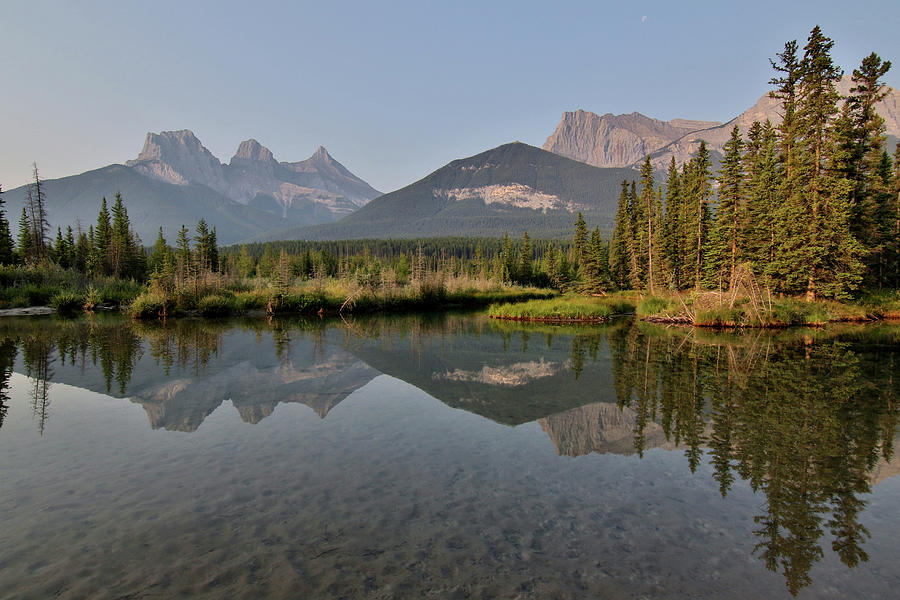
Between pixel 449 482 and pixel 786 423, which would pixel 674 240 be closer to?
pixel 786 423

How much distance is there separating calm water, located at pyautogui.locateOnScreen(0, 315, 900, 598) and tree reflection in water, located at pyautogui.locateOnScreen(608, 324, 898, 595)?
0.05 meters

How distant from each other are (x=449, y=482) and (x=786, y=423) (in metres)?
7.10

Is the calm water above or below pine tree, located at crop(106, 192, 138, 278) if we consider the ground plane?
below

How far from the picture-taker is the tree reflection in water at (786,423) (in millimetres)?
5590

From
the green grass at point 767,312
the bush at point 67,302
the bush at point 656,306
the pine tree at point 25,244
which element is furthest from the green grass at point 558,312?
the pine tree at point 25,244

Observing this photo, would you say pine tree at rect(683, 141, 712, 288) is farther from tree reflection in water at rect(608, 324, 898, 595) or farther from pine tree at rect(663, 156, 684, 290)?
tree reflection in water at rect(608, 324, 898, 595)

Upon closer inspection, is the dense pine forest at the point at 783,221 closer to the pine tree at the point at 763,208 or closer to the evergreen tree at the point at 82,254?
the pine tree at the point at 763,208

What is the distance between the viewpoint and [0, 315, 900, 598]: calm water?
461 centimetres

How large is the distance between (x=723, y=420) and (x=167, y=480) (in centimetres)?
1002

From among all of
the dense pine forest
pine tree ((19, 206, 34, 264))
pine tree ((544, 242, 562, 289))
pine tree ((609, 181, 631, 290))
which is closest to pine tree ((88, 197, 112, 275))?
the dense pine forest

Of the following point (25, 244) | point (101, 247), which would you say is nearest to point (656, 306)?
point (101, 247)

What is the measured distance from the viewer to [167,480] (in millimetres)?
6812

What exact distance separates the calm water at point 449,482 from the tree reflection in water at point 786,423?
0.05 metres

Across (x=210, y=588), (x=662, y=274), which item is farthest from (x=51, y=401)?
(x=662, y=274)
